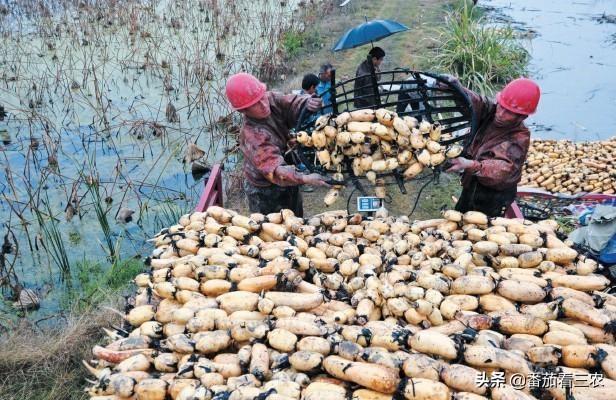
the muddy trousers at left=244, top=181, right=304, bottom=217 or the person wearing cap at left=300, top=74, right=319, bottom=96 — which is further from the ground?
the person wearing cap at left=300, top=74, right=319, bottom=96

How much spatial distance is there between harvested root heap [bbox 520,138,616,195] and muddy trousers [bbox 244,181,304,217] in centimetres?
373

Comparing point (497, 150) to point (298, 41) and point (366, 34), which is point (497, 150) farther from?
point (298, 41)

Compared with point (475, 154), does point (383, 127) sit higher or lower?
higher

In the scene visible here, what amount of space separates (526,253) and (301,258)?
136 cm

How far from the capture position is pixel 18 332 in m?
4.59

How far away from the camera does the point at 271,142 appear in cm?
411

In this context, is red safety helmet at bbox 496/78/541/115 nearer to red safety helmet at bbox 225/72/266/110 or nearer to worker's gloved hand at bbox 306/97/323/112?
worker's gloved hand at bbox 306/97/323/112

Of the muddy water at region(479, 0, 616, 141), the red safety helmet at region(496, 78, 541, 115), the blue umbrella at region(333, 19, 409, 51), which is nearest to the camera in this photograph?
the red safety helmet at region(496, 78, 541, 115)

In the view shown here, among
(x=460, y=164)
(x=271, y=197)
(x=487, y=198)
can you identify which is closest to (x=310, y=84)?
(x=271, y=197)

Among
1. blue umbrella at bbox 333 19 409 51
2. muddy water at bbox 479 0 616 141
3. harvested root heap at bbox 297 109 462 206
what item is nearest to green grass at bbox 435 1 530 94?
muddy water at bbox 479 0 616 141

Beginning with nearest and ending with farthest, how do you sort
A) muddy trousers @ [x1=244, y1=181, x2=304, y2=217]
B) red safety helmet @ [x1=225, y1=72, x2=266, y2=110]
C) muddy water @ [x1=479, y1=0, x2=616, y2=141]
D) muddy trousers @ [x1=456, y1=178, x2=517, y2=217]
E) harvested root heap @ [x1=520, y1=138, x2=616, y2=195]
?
red safety helmet @ [x1=225, y1=72, x2=266, y2=110]
muddy trousers @ [x1=456, y1=178, x2=517, y2=217]
muddy trousers @ [x1=244, y1=181, x2=304, y2=217]
harvested root heap @ [x1=520, y1=138, x2=616, y2=195]
muddy water @ [x1=479, y1=0, x2=616, y2=141]

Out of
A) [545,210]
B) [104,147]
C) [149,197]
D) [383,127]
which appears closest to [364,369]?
[383,127]

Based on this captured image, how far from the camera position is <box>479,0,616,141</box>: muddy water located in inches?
339

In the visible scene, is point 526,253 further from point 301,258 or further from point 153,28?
point 153,28
